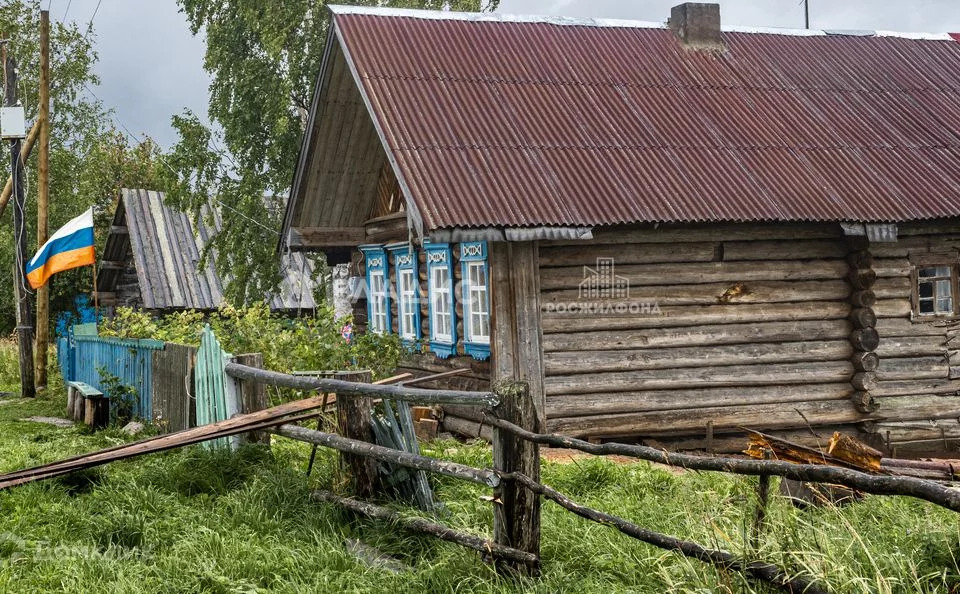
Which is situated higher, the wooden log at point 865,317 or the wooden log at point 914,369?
the wooden log at point 865,317

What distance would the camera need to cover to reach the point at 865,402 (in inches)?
505

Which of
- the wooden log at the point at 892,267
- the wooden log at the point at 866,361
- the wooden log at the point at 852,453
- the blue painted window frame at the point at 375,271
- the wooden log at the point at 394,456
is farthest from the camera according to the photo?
the blue painted window frame at the point at 375,271

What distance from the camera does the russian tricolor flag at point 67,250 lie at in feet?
52.7

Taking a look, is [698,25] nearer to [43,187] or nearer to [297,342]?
[297,342]

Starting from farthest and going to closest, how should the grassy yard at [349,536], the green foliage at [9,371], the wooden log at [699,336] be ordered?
the green foliage at [9,371]
the wooden log at [699,336]
the grassy yard at [349,536]

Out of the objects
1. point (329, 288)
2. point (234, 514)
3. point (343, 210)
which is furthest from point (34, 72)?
point (234, 514)

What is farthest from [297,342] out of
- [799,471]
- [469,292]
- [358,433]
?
[799,471]

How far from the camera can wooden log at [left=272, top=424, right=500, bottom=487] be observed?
5.29 m

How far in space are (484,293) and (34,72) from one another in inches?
1039

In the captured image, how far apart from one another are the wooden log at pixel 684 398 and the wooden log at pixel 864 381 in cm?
13

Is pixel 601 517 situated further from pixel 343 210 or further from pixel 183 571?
pixel 343 210

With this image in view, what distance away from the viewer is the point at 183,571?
5566 mm

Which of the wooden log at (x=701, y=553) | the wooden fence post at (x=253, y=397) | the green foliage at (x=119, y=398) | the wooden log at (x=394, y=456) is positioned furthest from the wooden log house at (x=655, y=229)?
the wooden log at (x=701, y=553)

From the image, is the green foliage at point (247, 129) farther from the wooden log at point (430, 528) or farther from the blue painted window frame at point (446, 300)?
the wooden log at point (430, 528)
